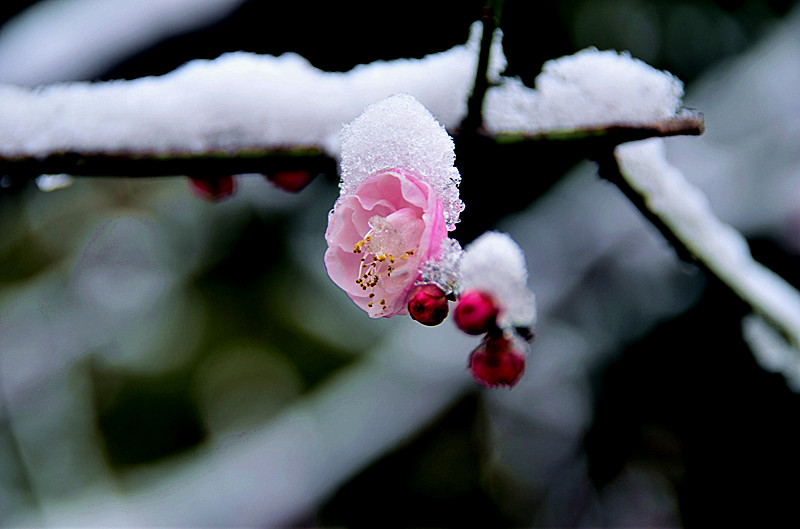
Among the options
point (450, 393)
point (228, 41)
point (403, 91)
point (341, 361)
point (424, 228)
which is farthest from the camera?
point (341, 361)

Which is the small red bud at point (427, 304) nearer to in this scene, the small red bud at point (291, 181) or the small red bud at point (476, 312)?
the small red bud at point (476, 312)

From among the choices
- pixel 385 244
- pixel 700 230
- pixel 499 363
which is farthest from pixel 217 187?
pixel 700 230

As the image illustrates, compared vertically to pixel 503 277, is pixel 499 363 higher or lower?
lower

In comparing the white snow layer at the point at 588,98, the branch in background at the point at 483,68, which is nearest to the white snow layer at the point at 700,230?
the white snow layer at the point at 588,98

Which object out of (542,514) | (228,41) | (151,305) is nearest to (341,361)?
(151,305)

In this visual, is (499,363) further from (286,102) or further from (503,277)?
(286,102)

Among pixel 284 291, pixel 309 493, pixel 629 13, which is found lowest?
pixel 284 291

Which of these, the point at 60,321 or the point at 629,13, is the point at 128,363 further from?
the point at 629,13
